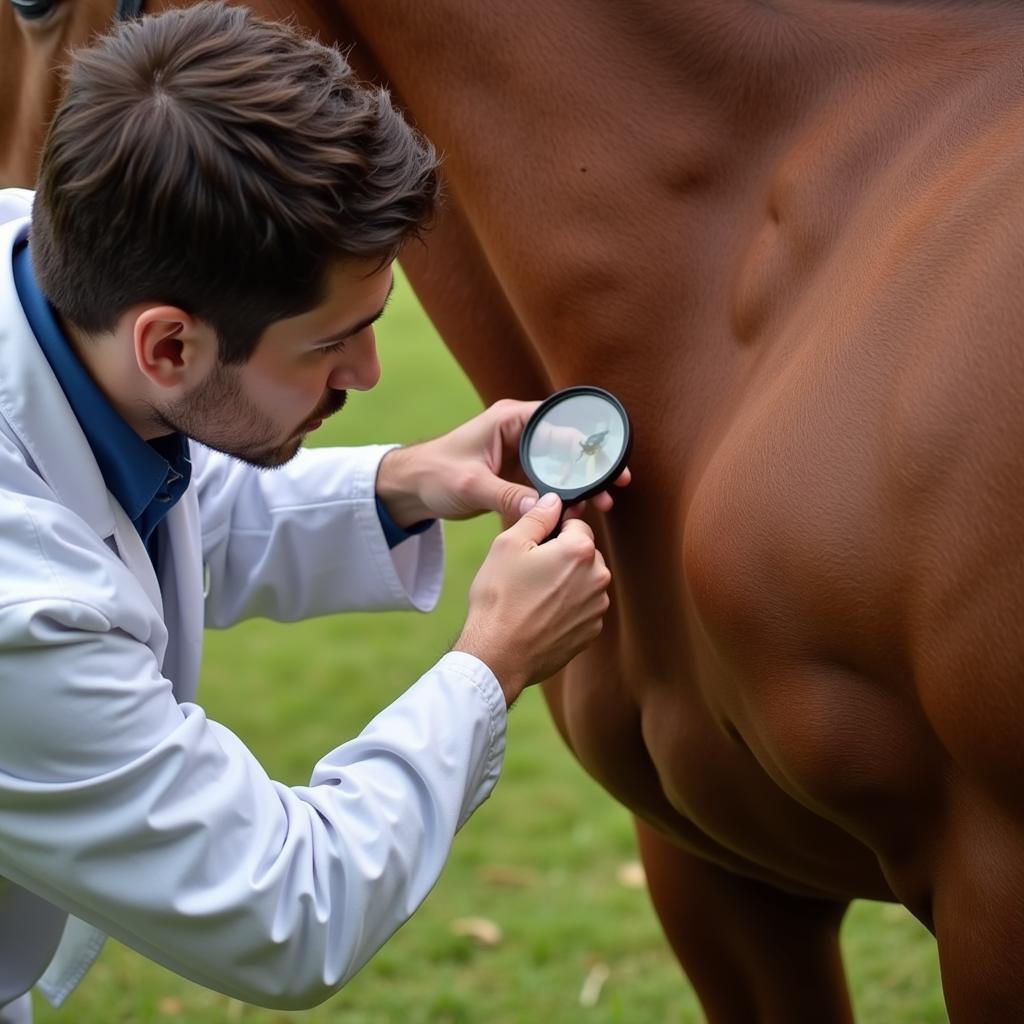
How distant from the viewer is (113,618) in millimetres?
1144

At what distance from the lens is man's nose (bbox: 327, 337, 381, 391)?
4.22ft

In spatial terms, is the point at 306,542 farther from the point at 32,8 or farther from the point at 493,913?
the point at 493,913

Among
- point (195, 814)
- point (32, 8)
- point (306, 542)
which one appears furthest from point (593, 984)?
point (32, 8)

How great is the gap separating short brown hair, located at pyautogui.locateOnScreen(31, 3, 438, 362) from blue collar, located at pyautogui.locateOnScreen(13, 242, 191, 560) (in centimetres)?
4

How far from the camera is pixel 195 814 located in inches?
43.3

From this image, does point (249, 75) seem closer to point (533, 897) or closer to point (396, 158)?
point (396, 158)

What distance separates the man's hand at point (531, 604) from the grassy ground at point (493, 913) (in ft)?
2.23

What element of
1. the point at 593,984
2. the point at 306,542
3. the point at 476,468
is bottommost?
the point at 593,984

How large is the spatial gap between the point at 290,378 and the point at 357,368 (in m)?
0.07

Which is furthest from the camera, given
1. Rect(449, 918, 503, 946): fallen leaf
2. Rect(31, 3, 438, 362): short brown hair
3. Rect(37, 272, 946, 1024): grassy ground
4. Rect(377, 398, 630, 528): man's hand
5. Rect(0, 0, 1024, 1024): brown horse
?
Rect(449, 918, 503, 946): fallen leaf

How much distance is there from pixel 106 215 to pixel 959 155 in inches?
28.3

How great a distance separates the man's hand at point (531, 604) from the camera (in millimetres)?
1265

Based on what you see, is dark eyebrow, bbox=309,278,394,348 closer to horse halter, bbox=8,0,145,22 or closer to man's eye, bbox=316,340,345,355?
man's eye, bbox=316,340,345,355

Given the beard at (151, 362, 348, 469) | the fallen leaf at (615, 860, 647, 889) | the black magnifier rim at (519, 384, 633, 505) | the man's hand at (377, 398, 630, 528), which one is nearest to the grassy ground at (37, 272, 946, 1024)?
the fallen leaf at (615, 860, 647, 889)
